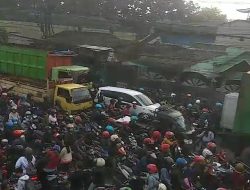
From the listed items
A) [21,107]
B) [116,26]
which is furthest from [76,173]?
[116,26]

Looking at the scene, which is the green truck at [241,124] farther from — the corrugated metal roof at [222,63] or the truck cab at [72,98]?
the corrugated metal roof at [222,63]

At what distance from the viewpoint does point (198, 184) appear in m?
9.50

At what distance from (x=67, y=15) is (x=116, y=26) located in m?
5.14

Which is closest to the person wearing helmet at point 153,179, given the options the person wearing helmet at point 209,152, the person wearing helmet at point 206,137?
the person wearing helmet at point 209,152

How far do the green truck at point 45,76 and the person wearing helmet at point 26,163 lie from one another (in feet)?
25.6

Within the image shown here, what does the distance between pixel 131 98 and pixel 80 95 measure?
6.94 ft

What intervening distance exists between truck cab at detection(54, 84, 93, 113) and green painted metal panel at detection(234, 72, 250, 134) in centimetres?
629

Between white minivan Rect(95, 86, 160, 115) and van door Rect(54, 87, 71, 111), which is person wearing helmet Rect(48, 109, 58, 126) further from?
white minivan Rect(95, 86, 160, 115)

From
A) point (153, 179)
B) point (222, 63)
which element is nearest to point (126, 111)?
point (153, 179)

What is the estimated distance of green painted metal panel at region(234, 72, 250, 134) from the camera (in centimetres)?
1374

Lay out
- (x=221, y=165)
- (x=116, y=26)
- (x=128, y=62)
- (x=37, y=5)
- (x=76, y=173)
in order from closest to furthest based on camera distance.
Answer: (x=76, y=173), (x=221, y=165), (x=128, y=62), (x=116, y=26), (x=37, y=5)

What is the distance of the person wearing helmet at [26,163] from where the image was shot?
8.73 m

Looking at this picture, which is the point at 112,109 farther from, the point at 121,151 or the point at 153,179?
the point at 153,179

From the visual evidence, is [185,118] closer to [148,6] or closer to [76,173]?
[76,173]
